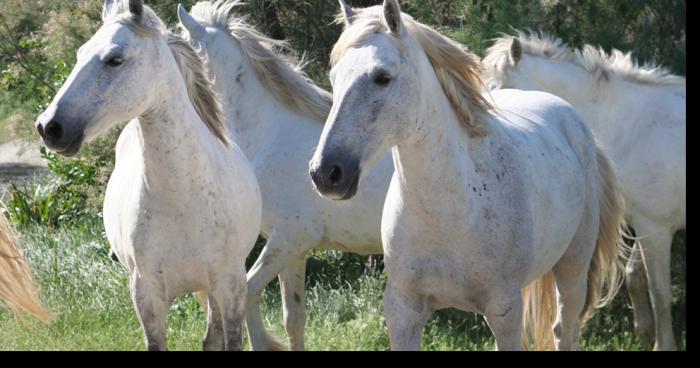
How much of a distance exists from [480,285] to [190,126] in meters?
1.27

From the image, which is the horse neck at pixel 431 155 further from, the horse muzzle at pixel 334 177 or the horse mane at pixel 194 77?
the horse mane at pixel 194 77

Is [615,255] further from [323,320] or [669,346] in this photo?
[323,320]

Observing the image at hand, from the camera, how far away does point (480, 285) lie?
12.4ft

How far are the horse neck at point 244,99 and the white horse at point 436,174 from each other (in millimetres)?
1903

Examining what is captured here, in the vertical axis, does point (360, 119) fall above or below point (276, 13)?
above

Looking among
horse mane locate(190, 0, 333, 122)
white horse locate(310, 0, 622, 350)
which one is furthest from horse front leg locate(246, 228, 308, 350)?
white horse locate(310, 0, 622, 350)

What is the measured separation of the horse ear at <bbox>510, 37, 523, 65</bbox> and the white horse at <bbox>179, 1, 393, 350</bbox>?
3.94 feet

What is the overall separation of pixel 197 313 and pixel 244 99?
157 centimetres

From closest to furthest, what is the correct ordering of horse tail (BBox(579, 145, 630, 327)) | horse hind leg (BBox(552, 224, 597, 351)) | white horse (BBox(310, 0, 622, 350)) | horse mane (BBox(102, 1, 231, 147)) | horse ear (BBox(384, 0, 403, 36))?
white horse (BBox(310, 0, 622, 350))
horse ear (BBox(384, 0, 403, 36))
horse mane (BBox(102, 1, 231, 147))
horse hind leg (BBox(552, 224, 597, 351))
horse tail (BBox(579, 145, 630, 327))

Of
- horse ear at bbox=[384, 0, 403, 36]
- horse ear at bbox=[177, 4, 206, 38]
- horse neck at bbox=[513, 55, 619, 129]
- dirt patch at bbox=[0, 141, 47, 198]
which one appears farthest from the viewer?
dirt patch at bbox=[0, 141, 47, 198]

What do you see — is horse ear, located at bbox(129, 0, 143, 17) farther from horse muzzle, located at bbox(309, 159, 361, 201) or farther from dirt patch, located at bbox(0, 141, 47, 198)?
dirt patch, located at bbox(0, 141, 47, 198)

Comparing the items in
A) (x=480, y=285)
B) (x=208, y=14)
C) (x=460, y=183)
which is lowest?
(x=208, y=14)

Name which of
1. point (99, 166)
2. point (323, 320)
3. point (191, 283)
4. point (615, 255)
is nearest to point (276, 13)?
point (99, 166)

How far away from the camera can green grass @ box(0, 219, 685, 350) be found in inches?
241
